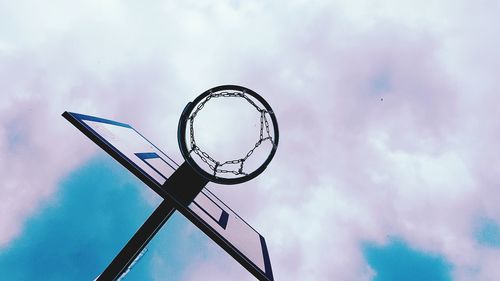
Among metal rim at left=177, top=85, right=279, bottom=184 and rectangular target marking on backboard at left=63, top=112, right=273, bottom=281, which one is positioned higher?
metal rim at left=177, top=85, right=279, bottom=184

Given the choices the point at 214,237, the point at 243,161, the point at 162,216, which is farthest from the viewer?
the point at 243,161

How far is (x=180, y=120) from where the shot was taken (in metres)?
4.58

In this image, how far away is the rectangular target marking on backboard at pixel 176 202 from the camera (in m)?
3.80

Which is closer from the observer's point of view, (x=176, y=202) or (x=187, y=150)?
(x=176, y=202)

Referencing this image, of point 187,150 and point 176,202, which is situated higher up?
point 187,150

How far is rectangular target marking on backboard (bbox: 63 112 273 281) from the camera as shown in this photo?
12.5 feet

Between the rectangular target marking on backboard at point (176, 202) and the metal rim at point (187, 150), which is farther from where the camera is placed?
the metal rim at point (187, 150)

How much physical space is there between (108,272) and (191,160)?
1.78 m

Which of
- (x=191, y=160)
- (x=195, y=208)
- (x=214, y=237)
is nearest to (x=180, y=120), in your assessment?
(x=191, y=160)

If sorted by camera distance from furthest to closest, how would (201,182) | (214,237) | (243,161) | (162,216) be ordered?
(243,161) < (201,182) < (162,216) < (214,237)

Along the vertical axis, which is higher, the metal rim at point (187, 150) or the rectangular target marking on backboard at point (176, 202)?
the metal rim at point (187, 150)

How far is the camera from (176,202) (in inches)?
157

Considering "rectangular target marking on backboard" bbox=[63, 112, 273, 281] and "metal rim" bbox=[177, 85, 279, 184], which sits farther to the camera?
"metal rim" bbox=[177, 85, 279, 184]

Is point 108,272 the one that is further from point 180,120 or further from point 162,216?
point 180,120
